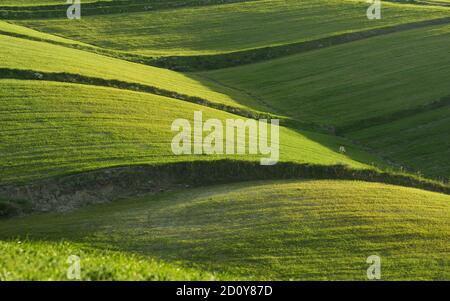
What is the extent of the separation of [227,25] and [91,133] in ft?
194

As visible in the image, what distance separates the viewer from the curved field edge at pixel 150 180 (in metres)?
36.3

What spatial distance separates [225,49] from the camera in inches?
3543

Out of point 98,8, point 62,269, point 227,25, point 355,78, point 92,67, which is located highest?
point 98,8

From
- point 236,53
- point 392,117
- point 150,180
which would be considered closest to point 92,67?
point 392,117

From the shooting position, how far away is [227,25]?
101m

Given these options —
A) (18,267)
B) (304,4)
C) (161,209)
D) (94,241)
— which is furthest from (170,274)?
(304,4)

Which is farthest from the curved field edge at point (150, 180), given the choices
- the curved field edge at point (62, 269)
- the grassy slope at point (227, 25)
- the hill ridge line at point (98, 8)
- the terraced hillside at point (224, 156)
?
the hill ridge line at point (98, 8)

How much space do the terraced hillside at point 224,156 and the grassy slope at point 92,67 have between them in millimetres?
359

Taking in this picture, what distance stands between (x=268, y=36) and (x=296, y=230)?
65599mm

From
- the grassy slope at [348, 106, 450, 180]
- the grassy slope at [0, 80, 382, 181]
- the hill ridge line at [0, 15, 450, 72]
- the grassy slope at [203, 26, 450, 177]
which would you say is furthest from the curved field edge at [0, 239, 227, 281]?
the hill ridge line at [0, 15, 450, 72]

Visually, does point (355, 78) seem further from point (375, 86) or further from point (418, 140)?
point (418, 140)

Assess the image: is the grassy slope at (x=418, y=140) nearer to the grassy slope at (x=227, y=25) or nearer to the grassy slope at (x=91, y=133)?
the grassy slope at (x=91, y=133)

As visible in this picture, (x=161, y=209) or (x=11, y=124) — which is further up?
(x=11, y=124)

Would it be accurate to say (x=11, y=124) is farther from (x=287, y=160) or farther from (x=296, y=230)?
(x=296, y=230)
